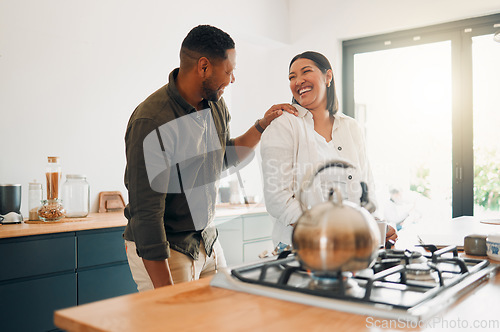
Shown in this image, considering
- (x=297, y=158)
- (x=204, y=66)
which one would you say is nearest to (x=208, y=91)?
(x=204, y=66)

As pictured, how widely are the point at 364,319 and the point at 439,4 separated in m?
3.73

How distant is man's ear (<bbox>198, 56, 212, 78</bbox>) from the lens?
1.60 meters

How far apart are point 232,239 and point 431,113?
2094mm

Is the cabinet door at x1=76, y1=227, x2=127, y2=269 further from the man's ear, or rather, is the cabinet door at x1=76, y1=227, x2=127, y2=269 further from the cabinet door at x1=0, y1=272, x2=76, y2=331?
the man's ear

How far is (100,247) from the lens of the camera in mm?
2457

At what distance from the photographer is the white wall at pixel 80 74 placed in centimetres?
269

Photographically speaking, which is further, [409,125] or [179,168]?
[409,125]

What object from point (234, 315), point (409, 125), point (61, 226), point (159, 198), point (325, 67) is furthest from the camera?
point (409, 125)

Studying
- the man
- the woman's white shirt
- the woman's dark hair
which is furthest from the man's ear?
the woman's dark hair

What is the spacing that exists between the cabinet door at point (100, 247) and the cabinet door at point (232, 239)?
88 cm

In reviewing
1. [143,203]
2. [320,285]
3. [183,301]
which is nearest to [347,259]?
[320,285]

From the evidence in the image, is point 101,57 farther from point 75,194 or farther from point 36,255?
point 36,255

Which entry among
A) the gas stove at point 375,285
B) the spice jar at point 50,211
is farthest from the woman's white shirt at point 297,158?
the spice jar at point 50,211

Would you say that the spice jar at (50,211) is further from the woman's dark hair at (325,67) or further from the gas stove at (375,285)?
the gas stove at (375,285)
